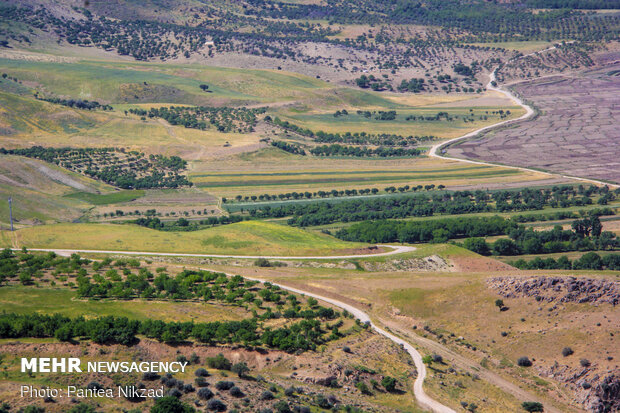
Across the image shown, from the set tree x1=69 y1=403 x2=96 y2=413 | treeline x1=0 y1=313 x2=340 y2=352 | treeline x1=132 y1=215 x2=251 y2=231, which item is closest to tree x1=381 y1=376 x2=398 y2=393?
treeline x1=0 y1=313 x2=340 y2=352

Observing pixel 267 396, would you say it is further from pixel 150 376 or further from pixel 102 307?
pixel 102 307

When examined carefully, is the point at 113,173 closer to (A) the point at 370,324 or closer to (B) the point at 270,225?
(B) the point at 270,225

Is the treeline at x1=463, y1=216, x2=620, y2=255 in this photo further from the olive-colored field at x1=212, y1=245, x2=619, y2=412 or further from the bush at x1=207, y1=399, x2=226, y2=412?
the bush at x1=207, y1=399, x2=226, y2=412

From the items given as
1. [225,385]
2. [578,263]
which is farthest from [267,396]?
[578,263]

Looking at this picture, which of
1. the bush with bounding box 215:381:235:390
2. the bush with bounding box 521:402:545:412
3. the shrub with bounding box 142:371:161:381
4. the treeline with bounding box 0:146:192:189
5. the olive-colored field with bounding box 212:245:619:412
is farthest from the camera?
the treeline with bounding box 0:146:192:189

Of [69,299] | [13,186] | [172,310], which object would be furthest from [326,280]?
[13,186]

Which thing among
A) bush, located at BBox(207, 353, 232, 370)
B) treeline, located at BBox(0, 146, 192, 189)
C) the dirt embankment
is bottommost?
treeline, located at BBox(0, 146, 192, 189)
